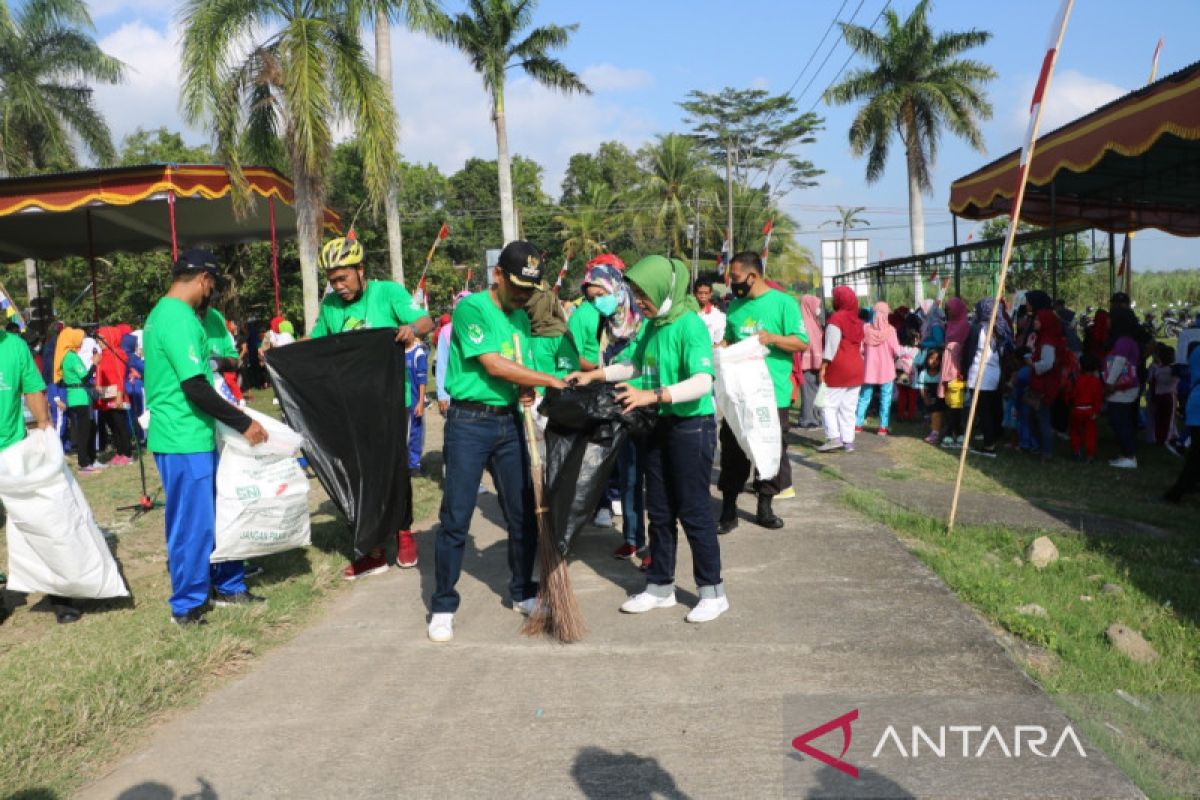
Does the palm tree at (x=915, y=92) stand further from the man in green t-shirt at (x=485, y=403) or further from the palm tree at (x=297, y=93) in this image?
the man in green t-shirt at (x=485, y=403)

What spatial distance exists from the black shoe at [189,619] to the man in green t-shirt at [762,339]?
11.1 ft

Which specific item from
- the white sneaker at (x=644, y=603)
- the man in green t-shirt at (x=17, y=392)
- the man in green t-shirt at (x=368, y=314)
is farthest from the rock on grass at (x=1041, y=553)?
the man in green t-shirt at (x=17, y=392)

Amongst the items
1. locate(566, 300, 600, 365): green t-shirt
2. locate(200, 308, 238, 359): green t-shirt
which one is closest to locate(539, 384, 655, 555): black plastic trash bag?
locate(566, 300, 600, 365): green t-shirt

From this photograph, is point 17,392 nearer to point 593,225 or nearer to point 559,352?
Result: point 559,352

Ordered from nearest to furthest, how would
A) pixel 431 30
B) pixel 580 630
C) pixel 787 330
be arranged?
pixel 580 630, pixel 787 330, pixel 431 30

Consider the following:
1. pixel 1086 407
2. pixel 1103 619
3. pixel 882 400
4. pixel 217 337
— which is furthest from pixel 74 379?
pixel 1086 407

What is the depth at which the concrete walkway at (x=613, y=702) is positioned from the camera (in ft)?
9.95

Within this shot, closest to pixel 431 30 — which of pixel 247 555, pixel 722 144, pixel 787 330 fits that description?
pixel 787 330

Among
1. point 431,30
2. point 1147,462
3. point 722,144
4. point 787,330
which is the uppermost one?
point 722,144

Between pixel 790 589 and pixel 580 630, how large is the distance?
1.30 meters

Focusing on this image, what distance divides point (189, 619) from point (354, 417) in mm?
1465

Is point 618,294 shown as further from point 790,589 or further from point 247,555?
point 247,555

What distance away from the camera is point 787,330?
248 inches

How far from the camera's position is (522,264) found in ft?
14.0
